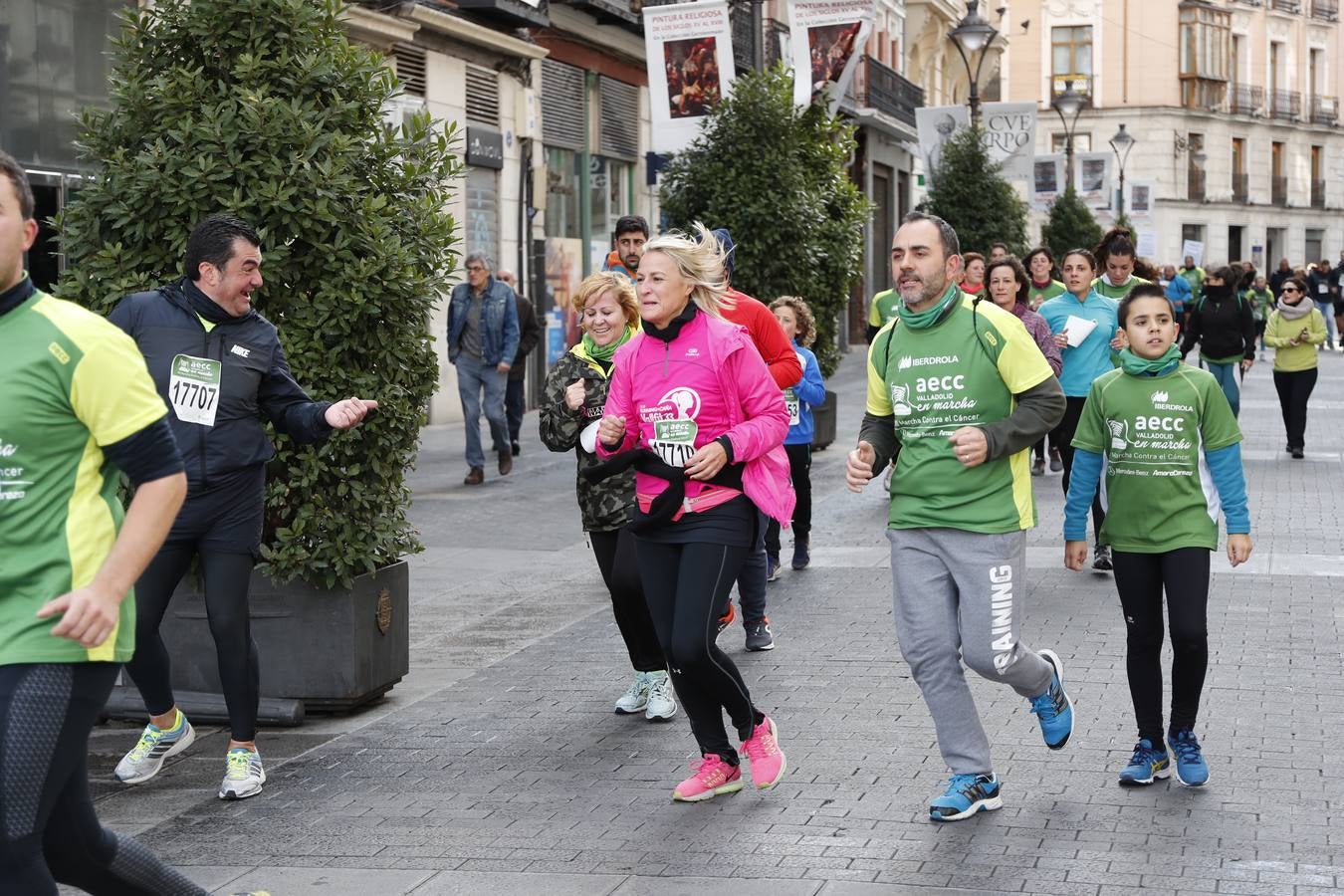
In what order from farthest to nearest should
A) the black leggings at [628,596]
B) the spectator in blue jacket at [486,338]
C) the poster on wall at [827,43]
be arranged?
the poster on wall at [827,43] → the spectator in blue jacket at [486,338] → the black leggings at [628,596]

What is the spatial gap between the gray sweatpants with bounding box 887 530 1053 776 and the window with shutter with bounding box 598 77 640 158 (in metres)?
22.1

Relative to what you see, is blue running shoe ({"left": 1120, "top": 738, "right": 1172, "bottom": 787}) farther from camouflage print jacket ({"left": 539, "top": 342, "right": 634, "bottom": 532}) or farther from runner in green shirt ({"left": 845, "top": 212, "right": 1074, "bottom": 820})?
camouflage print jacket ({"left": 539, "top": 342, "right": 634, "bottom": 532})

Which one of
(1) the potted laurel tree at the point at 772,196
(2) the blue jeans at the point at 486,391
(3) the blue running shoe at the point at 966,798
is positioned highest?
(1) the potted laurel tree at the point at 772,196

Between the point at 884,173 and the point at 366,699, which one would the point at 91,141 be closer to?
the point at 366,699

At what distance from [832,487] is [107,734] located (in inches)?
362

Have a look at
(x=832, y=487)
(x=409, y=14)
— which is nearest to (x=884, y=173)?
(x=409, y=14)

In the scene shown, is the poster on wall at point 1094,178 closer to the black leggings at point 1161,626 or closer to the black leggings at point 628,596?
the black leggings at point 628,596

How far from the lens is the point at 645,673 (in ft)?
23.6

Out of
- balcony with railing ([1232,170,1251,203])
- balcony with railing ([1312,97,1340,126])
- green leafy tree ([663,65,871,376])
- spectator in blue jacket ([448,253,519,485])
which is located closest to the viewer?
spectator in blue jacket ([448,253,519,485])

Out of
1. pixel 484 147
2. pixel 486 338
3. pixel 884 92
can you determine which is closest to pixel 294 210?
pixel 486 338

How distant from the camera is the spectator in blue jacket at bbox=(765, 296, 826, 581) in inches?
401

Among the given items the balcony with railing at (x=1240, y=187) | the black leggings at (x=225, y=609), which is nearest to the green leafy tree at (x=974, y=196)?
the black leggings at (x=225, y=609)

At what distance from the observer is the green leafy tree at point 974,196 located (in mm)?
29938

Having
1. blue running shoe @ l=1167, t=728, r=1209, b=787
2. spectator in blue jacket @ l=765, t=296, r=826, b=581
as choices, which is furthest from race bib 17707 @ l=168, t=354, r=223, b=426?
spectator in blue jacket @ l=765, t=296, r=826, b=581
